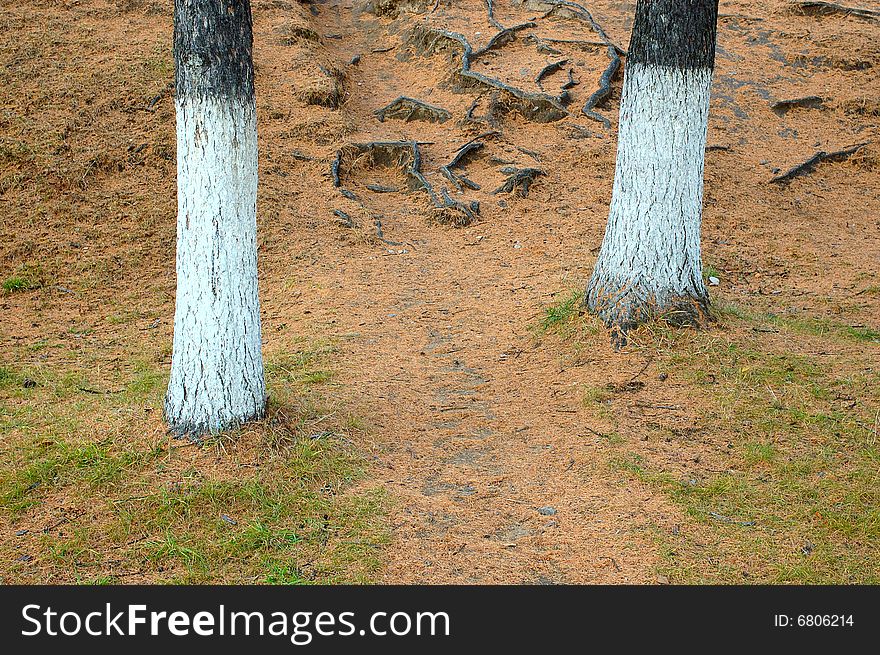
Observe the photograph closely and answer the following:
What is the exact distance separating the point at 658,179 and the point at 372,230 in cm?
395

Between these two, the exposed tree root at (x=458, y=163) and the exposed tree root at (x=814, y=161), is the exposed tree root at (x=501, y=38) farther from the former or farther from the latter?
the exposed tree root at (x=814, y=161)

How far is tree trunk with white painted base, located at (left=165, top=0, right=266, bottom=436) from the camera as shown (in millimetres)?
4512

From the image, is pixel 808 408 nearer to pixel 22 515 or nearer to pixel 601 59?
pixel 22 515

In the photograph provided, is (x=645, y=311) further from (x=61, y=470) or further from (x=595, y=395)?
(x=61, y=470)

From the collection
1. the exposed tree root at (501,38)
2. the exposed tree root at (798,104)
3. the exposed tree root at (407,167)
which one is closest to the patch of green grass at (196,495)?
the exposed tree root at (407,167)

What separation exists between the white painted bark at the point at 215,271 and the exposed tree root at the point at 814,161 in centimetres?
769

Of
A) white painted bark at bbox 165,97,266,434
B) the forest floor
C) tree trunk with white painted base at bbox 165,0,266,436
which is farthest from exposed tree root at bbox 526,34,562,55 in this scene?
white painted bark at bbox 165,97,266,434

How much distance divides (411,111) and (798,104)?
5.67 metres

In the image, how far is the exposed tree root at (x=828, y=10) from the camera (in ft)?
45.1

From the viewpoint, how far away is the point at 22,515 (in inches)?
171

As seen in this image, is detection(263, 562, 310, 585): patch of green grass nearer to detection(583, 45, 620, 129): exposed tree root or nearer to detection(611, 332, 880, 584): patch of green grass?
detection(611, 332, 880, 584): patch of green grass

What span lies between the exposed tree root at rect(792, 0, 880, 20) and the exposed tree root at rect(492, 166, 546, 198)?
7.20 metres

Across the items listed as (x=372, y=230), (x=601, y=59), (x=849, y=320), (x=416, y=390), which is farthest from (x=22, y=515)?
(x=601, y=59)

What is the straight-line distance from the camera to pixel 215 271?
15.3 feet
